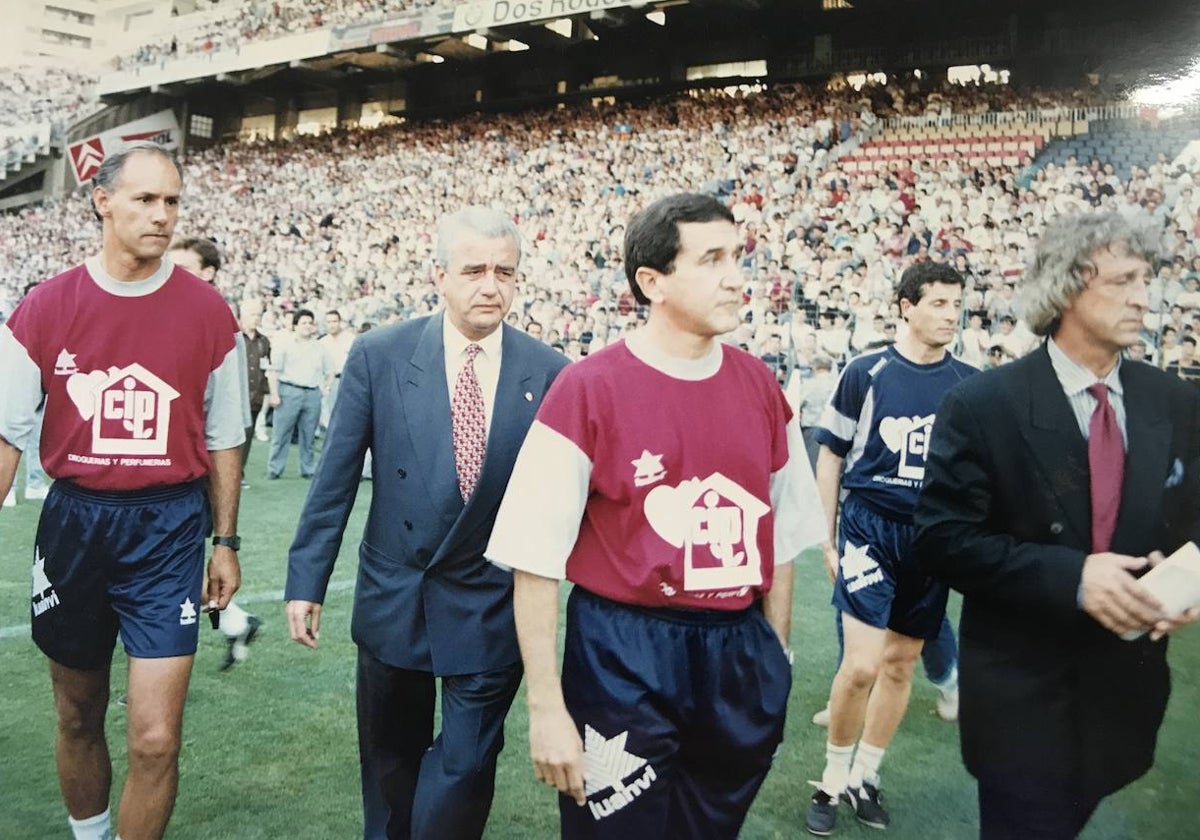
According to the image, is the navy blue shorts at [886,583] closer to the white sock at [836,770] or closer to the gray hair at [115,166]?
the white sock at [836,770]

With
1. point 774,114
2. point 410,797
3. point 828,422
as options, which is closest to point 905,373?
point 828,422

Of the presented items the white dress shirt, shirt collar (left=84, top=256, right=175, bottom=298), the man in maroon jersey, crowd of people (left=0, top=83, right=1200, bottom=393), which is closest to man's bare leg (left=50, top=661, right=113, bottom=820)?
the man in maroon jersey

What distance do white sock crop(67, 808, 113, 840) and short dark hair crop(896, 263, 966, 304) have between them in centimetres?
329

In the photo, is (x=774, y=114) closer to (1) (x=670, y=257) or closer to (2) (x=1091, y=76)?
(2) (x=1091, y=76)

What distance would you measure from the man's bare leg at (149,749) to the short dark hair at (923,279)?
2.87 m

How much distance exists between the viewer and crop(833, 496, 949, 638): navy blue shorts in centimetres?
371

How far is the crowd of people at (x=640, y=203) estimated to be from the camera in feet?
43.3

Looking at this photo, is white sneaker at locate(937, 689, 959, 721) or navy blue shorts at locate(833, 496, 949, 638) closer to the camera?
navy blue shorts at locate(833, 496, 949, 638)

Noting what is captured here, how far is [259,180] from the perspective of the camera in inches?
1248

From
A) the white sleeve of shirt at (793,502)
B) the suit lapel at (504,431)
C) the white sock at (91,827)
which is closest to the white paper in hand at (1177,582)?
Result: the white sleeve of shirt at (793,502)

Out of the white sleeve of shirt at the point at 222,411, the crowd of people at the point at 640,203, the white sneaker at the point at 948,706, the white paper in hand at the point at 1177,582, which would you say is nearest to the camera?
the white paper in hand at the point at 1177,582

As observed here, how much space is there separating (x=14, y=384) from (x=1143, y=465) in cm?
285

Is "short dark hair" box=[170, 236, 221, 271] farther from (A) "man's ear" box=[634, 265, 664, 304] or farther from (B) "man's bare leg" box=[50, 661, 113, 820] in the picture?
(A) "man's ear" box=[634, 265, 664, 304]

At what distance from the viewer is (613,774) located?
6.85 ft
